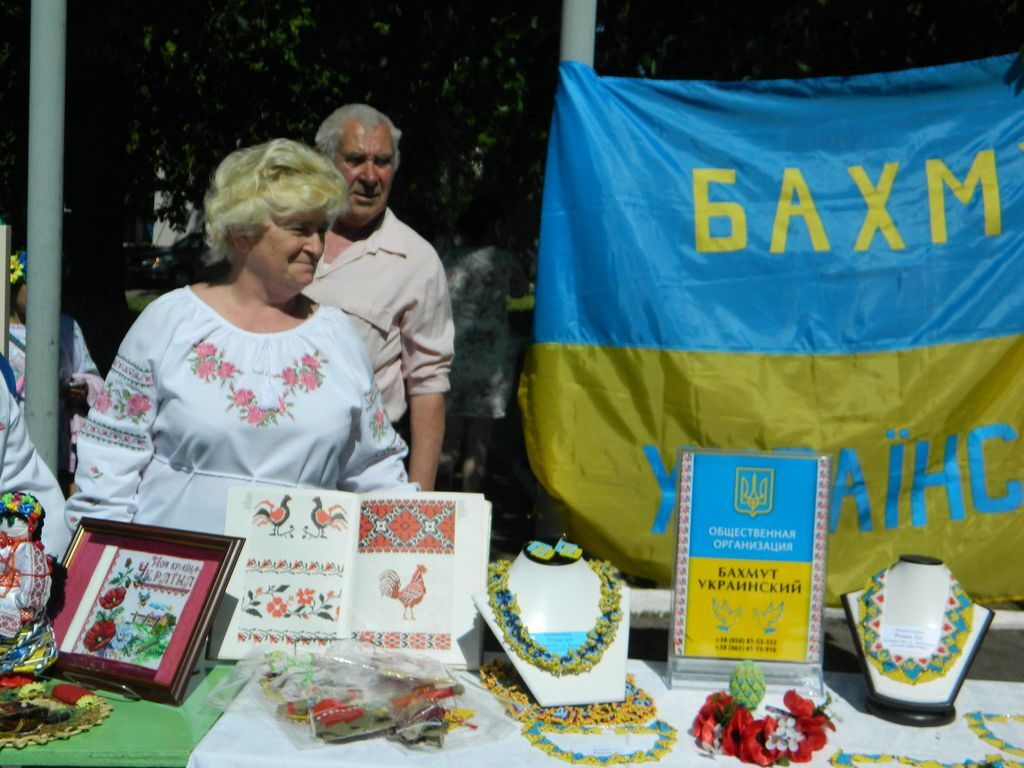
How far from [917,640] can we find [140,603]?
1.37 m

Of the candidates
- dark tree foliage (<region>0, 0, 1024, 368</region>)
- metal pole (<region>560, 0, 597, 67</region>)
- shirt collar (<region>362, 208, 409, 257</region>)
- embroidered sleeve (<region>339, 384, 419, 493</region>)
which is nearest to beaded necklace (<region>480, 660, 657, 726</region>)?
embroidered sleeve (<region>339, 384, 419, 493</region>)

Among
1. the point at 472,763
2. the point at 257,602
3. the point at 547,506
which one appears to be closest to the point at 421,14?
the point at 547,506

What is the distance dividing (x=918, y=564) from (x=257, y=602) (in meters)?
1.20

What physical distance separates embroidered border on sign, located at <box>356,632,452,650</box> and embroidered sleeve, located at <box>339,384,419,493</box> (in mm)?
345

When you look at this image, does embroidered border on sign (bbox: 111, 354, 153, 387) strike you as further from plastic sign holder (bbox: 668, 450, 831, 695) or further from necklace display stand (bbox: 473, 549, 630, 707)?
plastic sign holder (bbox: 668, 450, 831, 695)

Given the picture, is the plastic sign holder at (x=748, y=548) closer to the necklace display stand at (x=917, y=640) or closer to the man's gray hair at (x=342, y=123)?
the necklace display stand at (x=917, y=640)

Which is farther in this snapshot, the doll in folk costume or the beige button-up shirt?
the beige button-up shirt

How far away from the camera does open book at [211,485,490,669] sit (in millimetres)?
2291

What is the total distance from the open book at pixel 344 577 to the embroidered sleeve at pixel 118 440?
0.24 metres

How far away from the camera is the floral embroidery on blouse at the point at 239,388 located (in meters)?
2.35

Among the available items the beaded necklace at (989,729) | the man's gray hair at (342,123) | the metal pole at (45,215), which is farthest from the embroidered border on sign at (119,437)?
the beaded necklace at (989,729)

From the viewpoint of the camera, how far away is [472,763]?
1931mm

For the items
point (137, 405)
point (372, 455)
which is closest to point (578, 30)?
point (372, 455)

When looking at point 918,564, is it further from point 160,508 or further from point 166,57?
point 166,57
